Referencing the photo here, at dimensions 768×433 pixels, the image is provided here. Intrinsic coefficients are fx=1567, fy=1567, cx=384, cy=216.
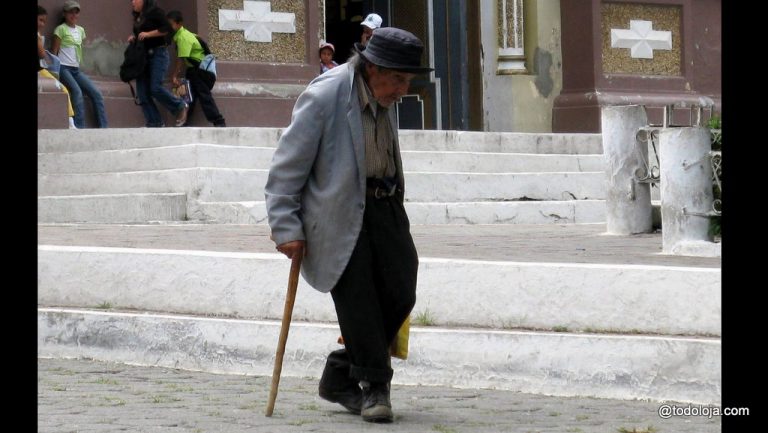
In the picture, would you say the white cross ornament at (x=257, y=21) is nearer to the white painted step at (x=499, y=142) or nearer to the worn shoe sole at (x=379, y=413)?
the white painted step at (x=499, y=142)

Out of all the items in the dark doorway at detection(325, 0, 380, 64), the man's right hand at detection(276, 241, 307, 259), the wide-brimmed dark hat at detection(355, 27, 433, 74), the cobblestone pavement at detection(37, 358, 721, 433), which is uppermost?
the dark doorway at detection(325, 0, 380, 64)

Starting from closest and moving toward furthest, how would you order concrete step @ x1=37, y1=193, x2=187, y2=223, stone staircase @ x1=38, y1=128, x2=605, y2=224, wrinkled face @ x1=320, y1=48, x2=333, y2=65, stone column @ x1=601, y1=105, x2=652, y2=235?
stone column @ x1=601, y1=105, x2=652, y2=235, concrete step @ x1=37, y1=193, x2=187, y2=223, stone staircase @ x1=38, y1=128, x2=605, y2=224, wrinkled face @ x1=320, y1=48, x2=333, y2=65

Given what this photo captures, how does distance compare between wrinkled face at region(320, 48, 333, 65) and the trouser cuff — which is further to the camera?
wrinkled face at region(320, 48, 333, 65)

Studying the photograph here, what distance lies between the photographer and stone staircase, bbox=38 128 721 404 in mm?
6531

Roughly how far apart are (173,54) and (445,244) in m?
6.85

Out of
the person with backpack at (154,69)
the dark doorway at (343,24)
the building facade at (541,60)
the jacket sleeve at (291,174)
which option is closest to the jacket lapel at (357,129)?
the jacket sleeve at (291,174)

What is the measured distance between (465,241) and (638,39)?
9.98 metres

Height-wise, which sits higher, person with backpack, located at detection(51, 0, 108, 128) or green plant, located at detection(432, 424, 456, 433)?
person with backpack, located at detection(51, 0, 108, 128)

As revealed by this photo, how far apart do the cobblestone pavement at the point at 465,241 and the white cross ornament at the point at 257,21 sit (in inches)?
190

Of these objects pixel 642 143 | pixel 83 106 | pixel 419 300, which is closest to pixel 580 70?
pixel 83 106

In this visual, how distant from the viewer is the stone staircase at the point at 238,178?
1169cm

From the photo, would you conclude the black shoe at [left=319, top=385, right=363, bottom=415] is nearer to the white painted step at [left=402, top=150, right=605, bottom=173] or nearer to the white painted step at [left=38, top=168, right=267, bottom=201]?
the white painted step at [left=38, top=168, right=267, bottom=201]

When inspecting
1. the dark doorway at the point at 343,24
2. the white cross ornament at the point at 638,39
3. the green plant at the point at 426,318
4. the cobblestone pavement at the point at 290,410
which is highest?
the dark doorway at the point at 343,24

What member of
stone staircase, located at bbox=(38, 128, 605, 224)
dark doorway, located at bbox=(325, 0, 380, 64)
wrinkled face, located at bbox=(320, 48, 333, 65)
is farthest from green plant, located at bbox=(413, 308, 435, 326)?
dark doorway, located at bbox=(325, 0, 380, 64)
